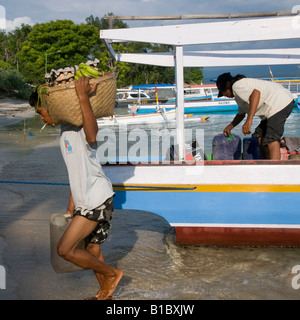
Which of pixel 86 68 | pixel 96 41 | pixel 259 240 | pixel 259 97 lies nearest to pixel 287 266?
pixel 259 240

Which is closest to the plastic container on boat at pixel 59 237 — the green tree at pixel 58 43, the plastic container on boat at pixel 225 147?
the plastic container on boat at pixel 225 147

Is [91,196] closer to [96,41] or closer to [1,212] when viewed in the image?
[1,212]

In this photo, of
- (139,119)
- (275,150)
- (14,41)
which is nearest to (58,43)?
(14,41)

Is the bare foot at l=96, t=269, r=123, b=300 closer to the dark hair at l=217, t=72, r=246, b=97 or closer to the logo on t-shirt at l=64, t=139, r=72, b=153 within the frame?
the logo on t-shirt at l=64, t=139, r=72, b=153

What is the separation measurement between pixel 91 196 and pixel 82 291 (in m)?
1.33

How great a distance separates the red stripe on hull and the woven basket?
190 centimetres

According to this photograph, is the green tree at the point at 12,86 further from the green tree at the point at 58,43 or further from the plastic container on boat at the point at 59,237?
the plastic container on boat at the point at 59,237

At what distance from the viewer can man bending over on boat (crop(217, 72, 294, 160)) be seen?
420 cm

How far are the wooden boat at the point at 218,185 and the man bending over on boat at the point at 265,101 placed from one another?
395mm

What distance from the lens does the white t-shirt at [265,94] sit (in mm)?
4203

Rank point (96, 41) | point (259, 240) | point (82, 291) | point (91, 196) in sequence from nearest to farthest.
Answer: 1. point (91, 196)
2. point (82, 291)
3. point (259, 240)
4. point (96, 41)

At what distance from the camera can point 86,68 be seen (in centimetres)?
295

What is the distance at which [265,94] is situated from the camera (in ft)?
13.9

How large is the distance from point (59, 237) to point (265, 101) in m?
2.52
